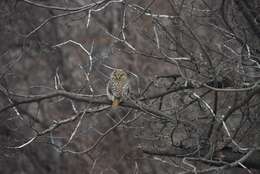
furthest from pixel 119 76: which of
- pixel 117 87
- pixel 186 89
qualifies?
pixel 186 89

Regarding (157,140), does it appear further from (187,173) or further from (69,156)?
(69,156)

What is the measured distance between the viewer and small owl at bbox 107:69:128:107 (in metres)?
8.42

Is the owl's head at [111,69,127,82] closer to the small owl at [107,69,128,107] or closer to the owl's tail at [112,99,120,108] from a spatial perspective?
the small owl at [107,69,128,107]

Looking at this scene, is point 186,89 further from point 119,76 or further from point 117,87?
point 117,87

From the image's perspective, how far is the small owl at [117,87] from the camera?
8.42m

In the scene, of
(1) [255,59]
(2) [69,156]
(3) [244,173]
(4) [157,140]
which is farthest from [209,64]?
(2) [69,156]

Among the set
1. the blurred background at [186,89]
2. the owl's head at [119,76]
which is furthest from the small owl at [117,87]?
the blurred background at [186,89]

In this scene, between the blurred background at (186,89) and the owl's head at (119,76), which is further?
the owl's head at (119,76)

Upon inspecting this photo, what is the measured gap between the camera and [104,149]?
1505 centimetres

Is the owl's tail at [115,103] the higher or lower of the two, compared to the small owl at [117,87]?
lower

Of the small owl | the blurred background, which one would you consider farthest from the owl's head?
the blurred background

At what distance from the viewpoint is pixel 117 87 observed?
28.6 feet

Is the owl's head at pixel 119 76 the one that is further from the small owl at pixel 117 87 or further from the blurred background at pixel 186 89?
the blurred background at pixel 186 89

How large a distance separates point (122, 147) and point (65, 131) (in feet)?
4.48
